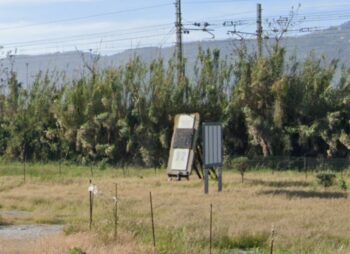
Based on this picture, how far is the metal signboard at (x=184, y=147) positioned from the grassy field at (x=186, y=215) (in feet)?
1.57

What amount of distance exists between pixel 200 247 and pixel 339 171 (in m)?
19.6

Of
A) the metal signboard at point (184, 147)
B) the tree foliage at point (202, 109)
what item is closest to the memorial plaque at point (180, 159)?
the metal signboard at point (184, 147)

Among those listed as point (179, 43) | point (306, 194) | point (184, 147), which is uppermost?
point (179, 43)

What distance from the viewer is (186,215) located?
1534 cm

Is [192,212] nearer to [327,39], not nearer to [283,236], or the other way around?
[283,236]

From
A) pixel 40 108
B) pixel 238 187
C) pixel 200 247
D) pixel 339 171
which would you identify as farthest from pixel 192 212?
pixel 40 108

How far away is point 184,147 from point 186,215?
26.0 feet

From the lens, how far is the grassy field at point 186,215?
11.5 metres

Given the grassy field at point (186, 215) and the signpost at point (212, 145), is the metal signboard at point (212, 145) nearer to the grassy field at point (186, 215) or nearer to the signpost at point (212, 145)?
the signpost at point (212, 145)

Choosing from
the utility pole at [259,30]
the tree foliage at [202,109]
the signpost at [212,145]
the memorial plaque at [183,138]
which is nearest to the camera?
the signpost at [212,145]

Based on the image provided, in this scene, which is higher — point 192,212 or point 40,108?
point 40,108

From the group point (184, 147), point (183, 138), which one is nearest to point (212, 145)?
point (184, 147)

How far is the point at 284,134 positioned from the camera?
3478 centimetres

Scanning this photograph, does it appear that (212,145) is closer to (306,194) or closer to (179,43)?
(306,194)
